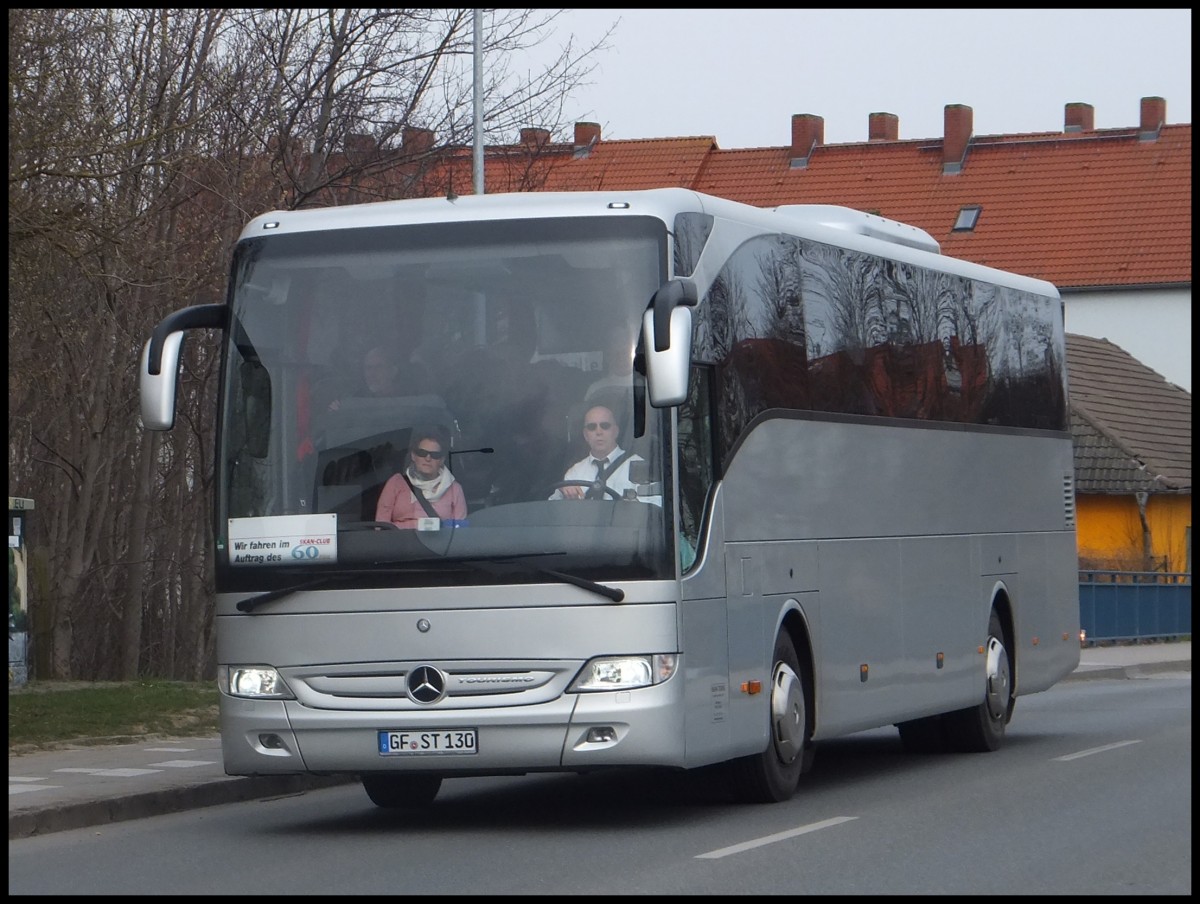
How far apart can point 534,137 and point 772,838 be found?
55.5 ft

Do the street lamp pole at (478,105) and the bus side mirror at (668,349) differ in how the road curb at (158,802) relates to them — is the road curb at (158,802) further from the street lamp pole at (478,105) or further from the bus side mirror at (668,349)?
the street lamp pole at (478,105)

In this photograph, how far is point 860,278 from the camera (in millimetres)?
14891

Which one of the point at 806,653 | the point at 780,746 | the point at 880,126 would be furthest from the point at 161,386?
the point at 880,126

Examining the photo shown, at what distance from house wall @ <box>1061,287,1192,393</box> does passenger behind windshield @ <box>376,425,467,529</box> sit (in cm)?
5570

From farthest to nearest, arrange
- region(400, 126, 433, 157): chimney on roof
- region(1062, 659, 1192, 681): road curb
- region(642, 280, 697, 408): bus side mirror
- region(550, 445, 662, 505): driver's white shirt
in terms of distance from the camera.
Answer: region(1062, 659, 1192, 681): road curb → region(400, 126, 433, 157): chimney on roof → region(550, 445, 662, 505): driver's white shirt → region(642, 280, 697, 408): bus side mirror

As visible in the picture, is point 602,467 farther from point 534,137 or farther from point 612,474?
point 534,137

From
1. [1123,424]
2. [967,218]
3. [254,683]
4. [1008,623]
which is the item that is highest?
[967,218]

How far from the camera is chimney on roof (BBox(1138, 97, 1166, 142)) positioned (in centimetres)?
6938

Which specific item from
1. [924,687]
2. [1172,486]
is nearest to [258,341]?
[924,687]

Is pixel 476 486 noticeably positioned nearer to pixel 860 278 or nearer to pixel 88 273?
pixel 860 278

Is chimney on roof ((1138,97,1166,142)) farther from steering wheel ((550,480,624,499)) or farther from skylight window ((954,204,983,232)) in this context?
steering wheel ((550,480,624,499))

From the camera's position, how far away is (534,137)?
88.3 ft

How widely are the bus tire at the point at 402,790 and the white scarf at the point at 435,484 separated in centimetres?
234

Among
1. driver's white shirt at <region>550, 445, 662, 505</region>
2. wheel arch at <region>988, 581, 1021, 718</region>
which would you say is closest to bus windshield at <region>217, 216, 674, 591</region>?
driver's white shirt at <region>550, 445, 662, 505</region>
